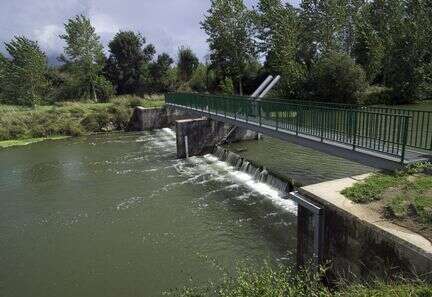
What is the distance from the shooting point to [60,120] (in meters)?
32.6

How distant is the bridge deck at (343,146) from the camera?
9070 millimetres

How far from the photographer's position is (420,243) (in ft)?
18.3

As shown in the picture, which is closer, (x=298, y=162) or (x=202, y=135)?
(x=298, y=162)

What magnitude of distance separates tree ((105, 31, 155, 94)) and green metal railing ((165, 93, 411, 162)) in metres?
31.2

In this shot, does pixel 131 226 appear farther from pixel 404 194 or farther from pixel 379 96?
pixel 379 96

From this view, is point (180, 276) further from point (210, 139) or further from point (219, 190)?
→ point (210, 139)

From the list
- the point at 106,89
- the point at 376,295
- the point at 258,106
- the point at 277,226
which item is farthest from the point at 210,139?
the point at 106,89

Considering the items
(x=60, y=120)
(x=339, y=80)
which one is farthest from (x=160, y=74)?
(x=339, y=80)

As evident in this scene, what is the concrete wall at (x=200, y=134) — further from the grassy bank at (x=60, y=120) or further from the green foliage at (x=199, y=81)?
the green foliage at (x=199, y=81)

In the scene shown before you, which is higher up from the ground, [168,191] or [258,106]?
[258,106]

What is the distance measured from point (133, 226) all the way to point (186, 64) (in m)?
44.2

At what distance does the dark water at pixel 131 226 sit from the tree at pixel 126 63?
2908 centimetres

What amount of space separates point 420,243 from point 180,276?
236 inches

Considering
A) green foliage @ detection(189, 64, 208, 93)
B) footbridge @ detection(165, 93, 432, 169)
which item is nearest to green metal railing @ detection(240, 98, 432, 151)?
footbridge @ detection(165, 93, 432, 169)
